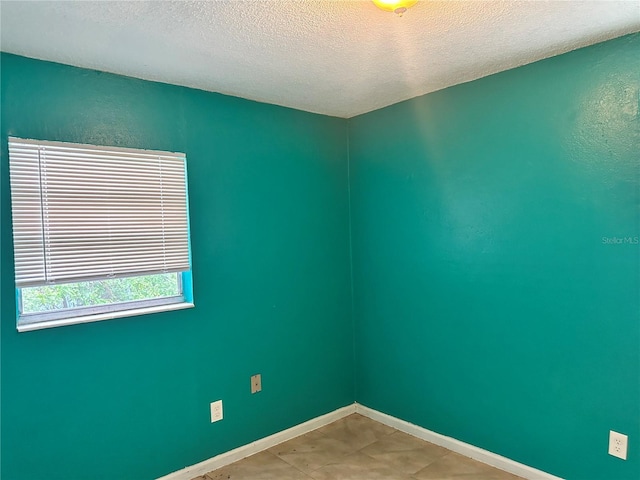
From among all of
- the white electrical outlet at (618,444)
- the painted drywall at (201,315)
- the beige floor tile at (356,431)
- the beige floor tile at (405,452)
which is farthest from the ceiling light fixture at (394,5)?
the beige floor tile at (356,431)

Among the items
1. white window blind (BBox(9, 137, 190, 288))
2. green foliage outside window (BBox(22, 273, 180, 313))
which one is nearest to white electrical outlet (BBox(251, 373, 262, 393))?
green foliage outside window (BBox(22, 273, 180, 313))

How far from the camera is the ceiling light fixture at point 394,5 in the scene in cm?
161

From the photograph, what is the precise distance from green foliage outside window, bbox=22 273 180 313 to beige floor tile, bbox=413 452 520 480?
5.98 ft

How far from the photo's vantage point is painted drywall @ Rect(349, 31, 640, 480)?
6.88 ft

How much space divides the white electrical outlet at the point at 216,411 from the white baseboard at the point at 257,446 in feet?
0.73

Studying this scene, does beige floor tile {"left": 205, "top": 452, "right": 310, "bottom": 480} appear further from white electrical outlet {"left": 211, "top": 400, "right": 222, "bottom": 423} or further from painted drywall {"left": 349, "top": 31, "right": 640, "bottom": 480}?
painted drywall {"left": 349, "top": 31, "right": 640, "bottom": 480}

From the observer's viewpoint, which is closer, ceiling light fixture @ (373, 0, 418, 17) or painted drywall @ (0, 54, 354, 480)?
ceiling light fixture @ (373, 0, 418, 17)

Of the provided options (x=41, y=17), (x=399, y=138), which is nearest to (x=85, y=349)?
(x=41, y=17)

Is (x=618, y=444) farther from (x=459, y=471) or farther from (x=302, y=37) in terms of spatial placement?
(x=302, y=37)

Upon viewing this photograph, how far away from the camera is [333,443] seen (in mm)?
2920

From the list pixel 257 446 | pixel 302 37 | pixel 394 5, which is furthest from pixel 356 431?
pixel 394 5

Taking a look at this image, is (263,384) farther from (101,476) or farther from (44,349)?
(44,349)

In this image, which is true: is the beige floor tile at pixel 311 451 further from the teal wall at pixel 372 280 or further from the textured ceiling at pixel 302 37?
the textured ceiling at pixel 302 37

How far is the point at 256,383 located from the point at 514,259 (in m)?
1.77
